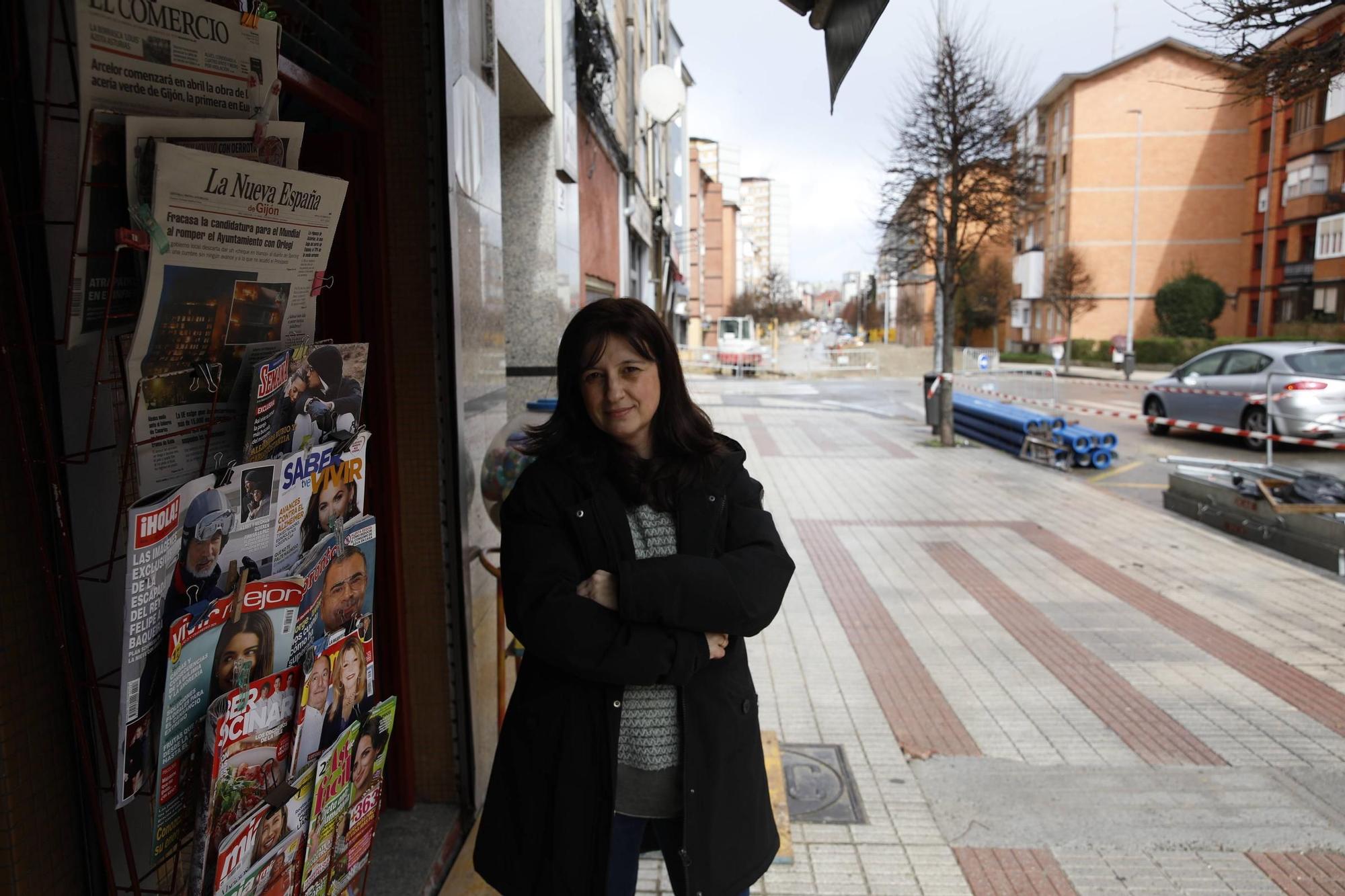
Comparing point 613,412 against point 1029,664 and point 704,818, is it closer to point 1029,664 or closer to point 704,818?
point 704,818

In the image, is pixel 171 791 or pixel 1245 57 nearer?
pixel 171 791

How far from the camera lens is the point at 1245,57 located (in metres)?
5.38

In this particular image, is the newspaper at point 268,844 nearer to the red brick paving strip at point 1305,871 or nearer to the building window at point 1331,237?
the red brick paving strip at point 1305,871

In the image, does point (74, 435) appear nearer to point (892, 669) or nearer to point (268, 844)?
point (268, 844)

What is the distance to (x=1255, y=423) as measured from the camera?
14.8m

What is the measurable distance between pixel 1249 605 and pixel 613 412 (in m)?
5.98

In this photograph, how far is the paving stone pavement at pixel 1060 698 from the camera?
3352mm

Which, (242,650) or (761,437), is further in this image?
(761,437)

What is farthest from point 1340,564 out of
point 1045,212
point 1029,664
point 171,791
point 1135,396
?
point 1045,212

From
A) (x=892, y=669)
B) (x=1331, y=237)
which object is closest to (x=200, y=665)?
(x=892, y=669)

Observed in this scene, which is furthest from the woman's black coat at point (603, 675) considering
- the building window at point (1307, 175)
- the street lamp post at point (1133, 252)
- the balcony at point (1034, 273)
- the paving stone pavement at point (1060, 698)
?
the balcony at point (1034, 273)

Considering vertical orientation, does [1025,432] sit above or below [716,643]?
below

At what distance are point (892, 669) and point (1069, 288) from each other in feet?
141

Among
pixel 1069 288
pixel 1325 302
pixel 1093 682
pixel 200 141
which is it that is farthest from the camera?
pixel 1069 288
